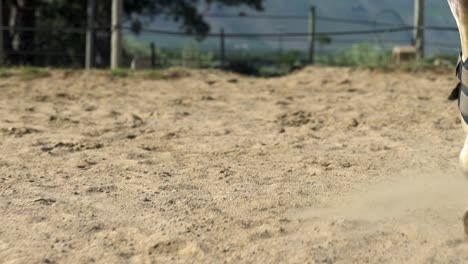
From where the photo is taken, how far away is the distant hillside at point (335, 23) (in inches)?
588

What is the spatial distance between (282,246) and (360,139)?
8.86 feet

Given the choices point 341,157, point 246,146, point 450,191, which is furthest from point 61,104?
point 450,191

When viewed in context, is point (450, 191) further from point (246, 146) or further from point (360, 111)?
point (360, 111)

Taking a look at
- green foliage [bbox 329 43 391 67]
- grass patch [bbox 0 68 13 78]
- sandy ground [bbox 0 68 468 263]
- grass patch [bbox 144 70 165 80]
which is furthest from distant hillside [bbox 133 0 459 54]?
sandy ground [bbox 0 68 468 263]

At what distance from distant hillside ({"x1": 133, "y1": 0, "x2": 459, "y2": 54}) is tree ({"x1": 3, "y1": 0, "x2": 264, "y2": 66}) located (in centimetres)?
48

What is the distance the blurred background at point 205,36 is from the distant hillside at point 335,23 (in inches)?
1.5

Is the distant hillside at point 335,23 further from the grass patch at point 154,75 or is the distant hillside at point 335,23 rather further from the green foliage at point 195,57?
the grass patch at point 154,75

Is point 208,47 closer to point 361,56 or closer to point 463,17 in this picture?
point 361,56

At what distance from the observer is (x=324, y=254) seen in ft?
9.04

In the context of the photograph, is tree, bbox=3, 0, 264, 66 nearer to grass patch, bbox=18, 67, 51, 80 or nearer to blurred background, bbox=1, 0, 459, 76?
blurred background, bbox=1, 0, 459, 76

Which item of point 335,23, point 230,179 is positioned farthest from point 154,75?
point 335,23

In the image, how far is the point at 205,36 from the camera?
15.2 m

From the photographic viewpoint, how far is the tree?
13586 millimetres

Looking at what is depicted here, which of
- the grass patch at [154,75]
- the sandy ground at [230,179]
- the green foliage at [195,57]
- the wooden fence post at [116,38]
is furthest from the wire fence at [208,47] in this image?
the sandy ground at [230,179]
